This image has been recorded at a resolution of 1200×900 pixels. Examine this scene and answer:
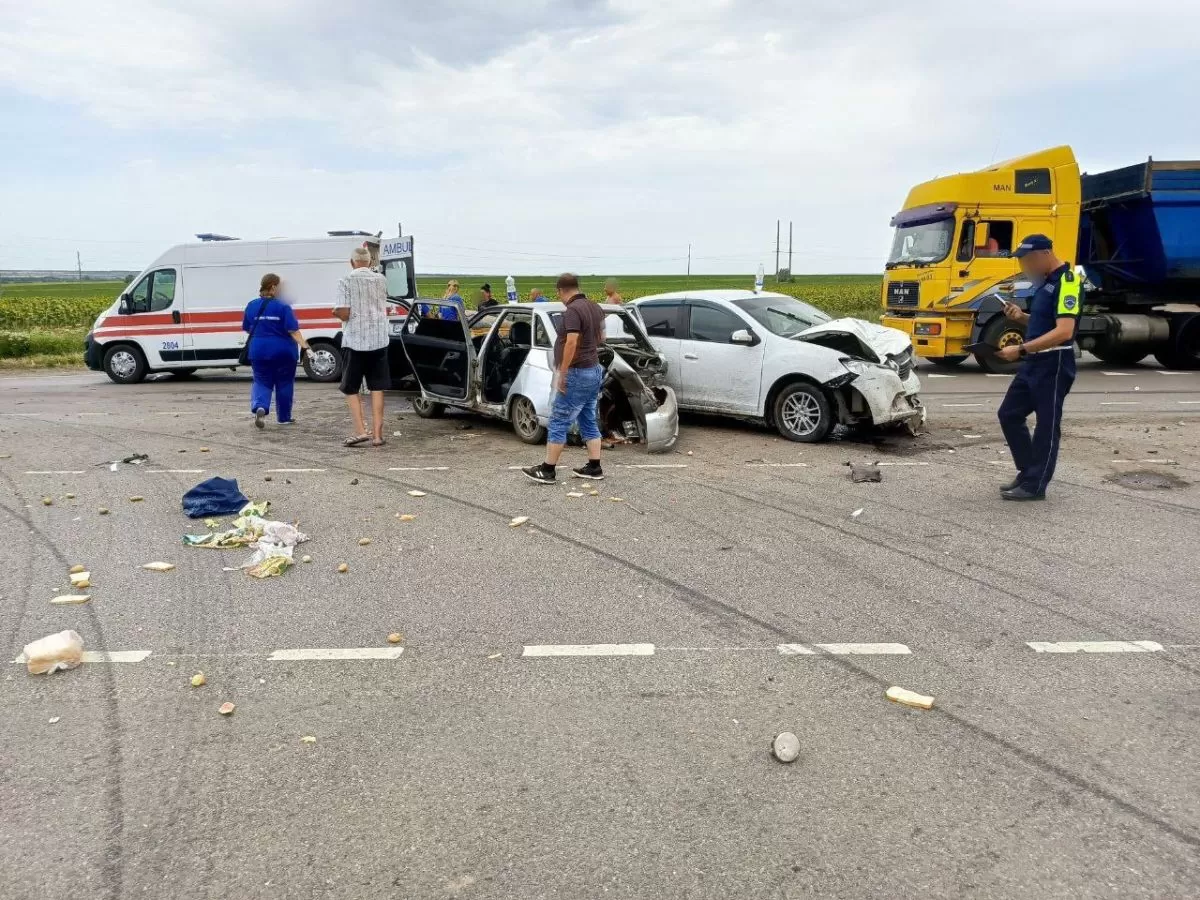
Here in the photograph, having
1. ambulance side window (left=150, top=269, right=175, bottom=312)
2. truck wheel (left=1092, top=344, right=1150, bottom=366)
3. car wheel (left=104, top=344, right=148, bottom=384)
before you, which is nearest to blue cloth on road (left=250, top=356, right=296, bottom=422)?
ambulance side window (left=150, top=269, right=175, bottom=312)

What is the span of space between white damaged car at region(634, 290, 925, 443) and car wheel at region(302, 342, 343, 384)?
759 centimetres

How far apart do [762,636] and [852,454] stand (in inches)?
196

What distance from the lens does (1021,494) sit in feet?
23.0

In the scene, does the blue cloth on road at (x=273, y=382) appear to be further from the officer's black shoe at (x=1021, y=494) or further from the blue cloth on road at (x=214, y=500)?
the officer's black shoe at (x=1021, y=494)

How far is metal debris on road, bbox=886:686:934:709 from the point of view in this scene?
364 centimetres

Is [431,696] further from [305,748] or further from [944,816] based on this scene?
[944,816]

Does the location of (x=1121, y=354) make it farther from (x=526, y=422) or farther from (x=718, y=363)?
(x=526, y=422)

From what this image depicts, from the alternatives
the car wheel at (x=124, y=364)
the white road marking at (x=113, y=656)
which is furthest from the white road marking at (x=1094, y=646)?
the car wheel at (x=124, y=364)

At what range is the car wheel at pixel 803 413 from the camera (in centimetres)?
941

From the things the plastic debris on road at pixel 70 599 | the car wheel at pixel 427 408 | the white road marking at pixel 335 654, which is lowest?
the white road marking at pixel 335 654

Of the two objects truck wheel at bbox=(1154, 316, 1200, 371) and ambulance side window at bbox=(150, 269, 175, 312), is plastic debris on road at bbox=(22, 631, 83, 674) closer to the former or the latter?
ambulance side window at bbox=(150, 269, 175, 312)

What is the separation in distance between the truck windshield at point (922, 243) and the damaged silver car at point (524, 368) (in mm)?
7865

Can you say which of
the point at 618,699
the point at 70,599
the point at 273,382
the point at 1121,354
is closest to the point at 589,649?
the point at 618,699

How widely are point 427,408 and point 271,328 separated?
2069 millimetres
